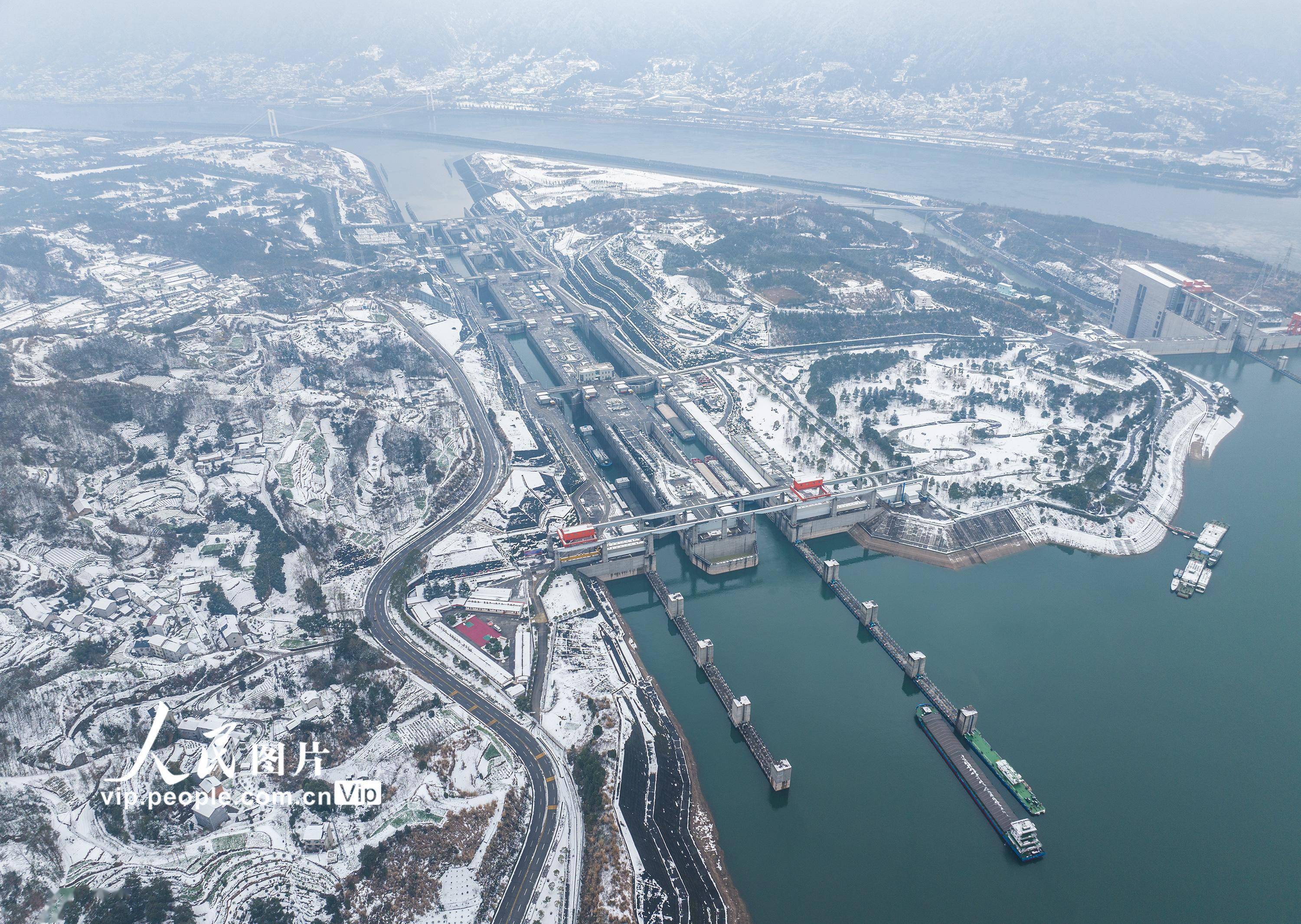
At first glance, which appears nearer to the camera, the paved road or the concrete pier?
the paved road

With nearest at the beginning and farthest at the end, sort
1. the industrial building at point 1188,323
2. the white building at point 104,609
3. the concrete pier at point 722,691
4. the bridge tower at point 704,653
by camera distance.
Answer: the concrete pier at point 722,691, the white building at point 104,609, the bridge tower at point 704,653, the industrial building at point 1188,323

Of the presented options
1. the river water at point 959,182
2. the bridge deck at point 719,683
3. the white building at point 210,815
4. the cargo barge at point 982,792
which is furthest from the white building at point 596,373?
the river water at point 959,182

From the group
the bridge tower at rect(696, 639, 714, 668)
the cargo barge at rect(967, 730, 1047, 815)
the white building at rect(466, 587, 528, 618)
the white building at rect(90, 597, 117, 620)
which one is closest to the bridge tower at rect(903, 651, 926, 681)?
the cargo barge at rect(967, 730, 1047, 815)

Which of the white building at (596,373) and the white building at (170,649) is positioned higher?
the white building at (596,373)

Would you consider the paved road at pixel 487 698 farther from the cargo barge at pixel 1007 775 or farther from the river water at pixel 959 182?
the river water at pixel 959 182

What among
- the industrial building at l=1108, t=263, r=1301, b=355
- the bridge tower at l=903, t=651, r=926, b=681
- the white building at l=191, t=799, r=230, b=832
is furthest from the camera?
the industrial building at l=1108, t=263, r=1301, b=355

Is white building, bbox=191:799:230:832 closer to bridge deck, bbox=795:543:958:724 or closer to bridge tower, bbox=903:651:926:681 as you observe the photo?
bridge deck, bbox=795:543:958:724
